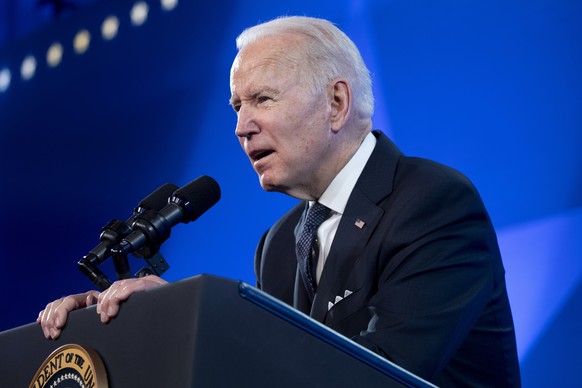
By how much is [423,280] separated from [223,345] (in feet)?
2.39

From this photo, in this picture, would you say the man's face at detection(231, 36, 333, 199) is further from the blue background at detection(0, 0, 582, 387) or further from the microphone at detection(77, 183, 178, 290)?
the blue background at detection(0, 0, 582, 387)

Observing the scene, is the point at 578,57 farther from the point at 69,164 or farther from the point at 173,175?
the point at 69,164

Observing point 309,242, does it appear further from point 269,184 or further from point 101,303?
point 101,303

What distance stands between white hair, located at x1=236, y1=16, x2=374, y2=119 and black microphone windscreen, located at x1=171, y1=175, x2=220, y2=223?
1.59 feet

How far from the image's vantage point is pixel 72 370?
1.18 metres

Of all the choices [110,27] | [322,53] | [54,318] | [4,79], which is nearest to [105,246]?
[54,318]

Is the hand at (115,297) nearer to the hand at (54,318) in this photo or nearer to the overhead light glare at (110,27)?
the hand at (54,318)

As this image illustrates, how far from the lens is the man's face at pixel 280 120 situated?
2.05 metres

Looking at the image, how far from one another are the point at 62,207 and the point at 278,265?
1.69 meters

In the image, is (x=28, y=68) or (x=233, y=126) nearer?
(x=233, y=126)

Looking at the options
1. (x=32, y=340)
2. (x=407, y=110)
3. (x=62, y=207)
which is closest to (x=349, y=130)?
(x=407, y=110)

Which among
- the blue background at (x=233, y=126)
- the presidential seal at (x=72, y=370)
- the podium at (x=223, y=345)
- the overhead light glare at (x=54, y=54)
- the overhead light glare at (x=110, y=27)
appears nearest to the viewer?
the podium at (x=223, y=345)

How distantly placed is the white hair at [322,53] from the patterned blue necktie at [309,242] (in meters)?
0.29

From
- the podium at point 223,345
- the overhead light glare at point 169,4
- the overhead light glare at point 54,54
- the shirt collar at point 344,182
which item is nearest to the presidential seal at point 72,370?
the podium at point 223,345
